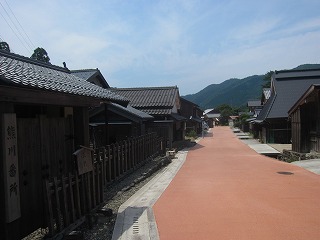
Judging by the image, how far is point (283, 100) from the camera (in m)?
30.9

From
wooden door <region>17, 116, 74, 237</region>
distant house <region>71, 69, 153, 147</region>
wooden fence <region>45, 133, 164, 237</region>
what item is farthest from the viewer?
distant house <region>71, 69, 153, 147</region>

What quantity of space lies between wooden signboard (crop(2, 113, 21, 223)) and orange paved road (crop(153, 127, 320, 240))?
2.87 metres

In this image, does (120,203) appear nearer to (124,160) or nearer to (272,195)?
(124,160)

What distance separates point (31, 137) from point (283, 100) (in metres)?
29.1

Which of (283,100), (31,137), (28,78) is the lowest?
(31,137)

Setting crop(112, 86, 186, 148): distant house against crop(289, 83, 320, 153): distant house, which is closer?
crop(289, 83, 320, 153): distant house

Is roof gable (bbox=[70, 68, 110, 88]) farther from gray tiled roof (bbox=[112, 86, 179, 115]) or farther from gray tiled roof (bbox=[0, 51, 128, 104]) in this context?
gray tiled roof (bbox=[0, 51, 128, 104])

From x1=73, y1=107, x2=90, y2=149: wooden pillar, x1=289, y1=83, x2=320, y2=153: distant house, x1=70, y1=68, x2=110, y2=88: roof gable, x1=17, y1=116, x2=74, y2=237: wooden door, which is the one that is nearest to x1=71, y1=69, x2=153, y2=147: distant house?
x1=70, y1=68, x2=110, y2=88: roof gable

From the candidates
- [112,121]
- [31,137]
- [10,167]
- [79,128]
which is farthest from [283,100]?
[10,167]

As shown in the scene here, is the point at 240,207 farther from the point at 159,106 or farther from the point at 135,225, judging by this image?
the point at 159,106

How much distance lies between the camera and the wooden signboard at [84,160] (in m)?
6.59

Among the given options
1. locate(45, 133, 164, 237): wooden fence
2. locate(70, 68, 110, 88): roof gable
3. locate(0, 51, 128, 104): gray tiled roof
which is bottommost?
locate(45, 133, 164, 237): wooden fence

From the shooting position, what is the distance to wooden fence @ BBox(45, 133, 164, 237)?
5.66m

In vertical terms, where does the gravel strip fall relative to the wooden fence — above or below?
below
